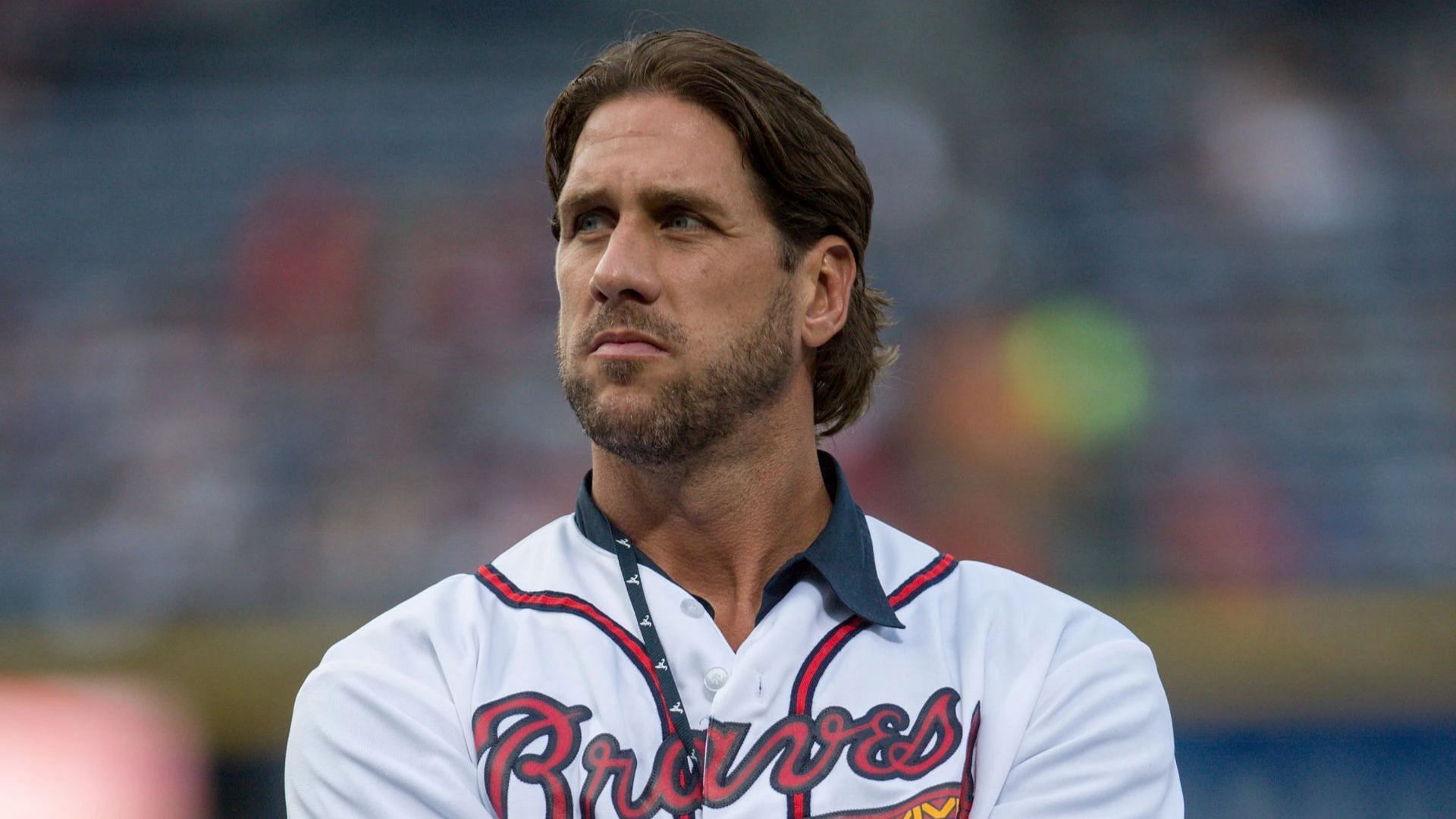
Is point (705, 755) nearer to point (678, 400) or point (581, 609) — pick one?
point (581, 609)

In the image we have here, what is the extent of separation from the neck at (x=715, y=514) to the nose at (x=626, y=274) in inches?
9.3

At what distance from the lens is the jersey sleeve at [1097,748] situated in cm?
204

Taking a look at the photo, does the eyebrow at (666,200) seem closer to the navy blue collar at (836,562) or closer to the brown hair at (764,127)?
the brown hair at (764,127)

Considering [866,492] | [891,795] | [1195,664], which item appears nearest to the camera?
[891,795]

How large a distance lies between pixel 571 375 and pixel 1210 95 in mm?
6733

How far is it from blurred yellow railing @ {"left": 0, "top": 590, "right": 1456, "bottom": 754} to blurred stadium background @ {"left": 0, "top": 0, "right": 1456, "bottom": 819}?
0.01 m

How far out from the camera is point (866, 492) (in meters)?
6.50

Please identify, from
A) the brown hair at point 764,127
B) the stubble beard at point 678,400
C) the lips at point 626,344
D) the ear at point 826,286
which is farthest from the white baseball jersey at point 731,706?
the brown hair at point 764,127

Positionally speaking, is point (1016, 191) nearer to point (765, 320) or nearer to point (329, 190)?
point (329, 190)

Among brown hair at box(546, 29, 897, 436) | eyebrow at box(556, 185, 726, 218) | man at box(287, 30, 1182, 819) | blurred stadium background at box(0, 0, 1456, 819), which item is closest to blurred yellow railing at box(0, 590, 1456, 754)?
blurred stadium background at box(0, 0, 1456, 819)

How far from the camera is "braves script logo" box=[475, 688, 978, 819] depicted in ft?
6.42

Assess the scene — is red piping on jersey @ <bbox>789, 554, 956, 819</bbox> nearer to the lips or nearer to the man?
the man

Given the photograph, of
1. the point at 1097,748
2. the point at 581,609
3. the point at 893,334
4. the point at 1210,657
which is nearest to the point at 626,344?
the point at 581,609

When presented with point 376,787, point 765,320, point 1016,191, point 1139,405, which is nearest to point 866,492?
point 1139,405
